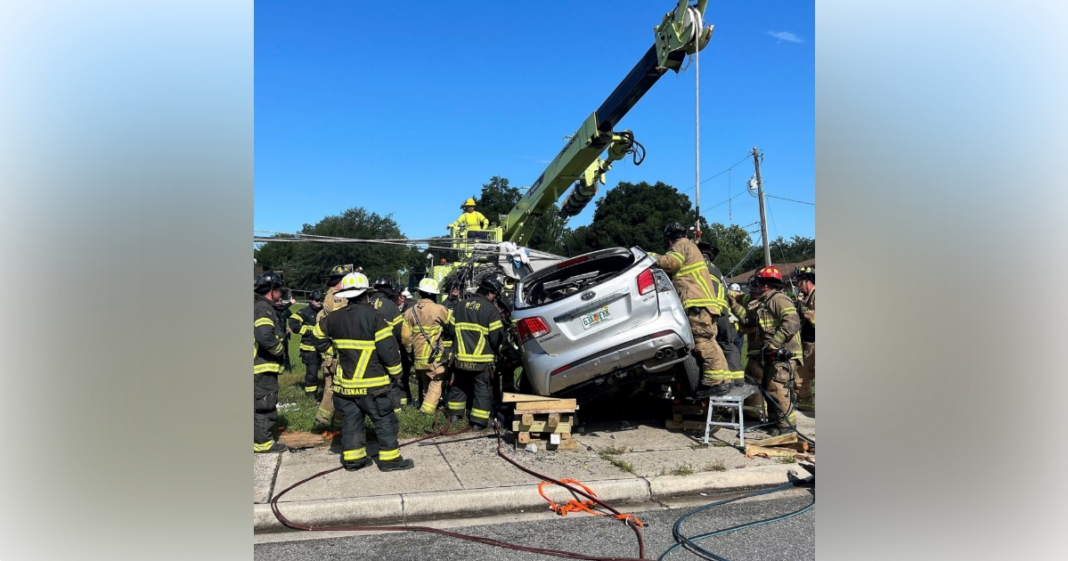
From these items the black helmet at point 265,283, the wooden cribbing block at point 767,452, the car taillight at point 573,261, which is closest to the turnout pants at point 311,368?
the black helmet at point 265,283

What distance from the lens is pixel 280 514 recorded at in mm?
4645

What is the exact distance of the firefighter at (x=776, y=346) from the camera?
714 cm

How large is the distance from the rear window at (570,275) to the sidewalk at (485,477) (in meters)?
1.54

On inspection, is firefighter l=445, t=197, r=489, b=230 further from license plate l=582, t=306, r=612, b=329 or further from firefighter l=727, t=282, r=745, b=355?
license plate l=582, t=306, r=612, b=329

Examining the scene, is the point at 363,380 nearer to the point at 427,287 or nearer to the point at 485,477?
the point at 485,477

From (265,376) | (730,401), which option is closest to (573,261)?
(730,401)

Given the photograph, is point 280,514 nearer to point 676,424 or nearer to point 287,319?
point 676,424

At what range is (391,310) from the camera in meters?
6.95

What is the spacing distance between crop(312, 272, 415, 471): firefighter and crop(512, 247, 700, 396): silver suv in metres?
1.35

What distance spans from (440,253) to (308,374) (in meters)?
5.10

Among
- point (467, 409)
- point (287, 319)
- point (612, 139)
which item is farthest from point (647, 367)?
point (287, 319)

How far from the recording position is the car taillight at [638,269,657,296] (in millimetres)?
6098

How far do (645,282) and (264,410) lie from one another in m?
3.99

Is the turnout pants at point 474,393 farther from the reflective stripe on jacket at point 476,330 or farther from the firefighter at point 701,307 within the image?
the firefighter at point 701,307
